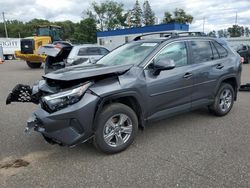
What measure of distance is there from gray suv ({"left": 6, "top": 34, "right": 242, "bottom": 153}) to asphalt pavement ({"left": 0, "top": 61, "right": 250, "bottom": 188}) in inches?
13.1

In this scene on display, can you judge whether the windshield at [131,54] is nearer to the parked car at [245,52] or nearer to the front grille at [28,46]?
the front grille at [28,46]

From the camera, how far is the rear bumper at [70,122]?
357cm

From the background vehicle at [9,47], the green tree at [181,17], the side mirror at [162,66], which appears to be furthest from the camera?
the green tree at [181,17]

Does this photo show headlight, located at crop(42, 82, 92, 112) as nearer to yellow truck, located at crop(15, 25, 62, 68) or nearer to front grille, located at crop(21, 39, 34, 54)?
yellow truck, located at crop(15, 25, 62, 68)

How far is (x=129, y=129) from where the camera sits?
416 centimetres

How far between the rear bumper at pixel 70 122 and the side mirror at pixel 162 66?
3.92 feet

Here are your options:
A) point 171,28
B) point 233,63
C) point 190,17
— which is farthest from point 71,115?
point 190,17

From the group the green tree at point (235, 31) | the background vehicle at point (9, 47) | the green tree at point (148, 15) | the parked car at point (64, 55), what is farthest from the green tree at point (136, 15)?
the parked car at point (64, 55)

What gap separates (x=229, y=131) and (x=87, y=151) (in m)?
2.57

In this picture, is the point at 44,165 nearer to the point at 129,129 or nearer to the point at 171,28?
the point at 129,129

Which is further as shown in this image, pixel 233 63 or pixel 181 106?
pixel 233 63

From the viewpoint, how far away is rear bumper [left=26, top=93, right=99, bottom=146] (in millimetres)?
3572

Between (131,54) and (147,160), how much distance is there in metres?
1.98

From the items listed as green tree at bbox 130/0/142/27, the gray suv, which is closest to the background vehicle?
the gray suv
